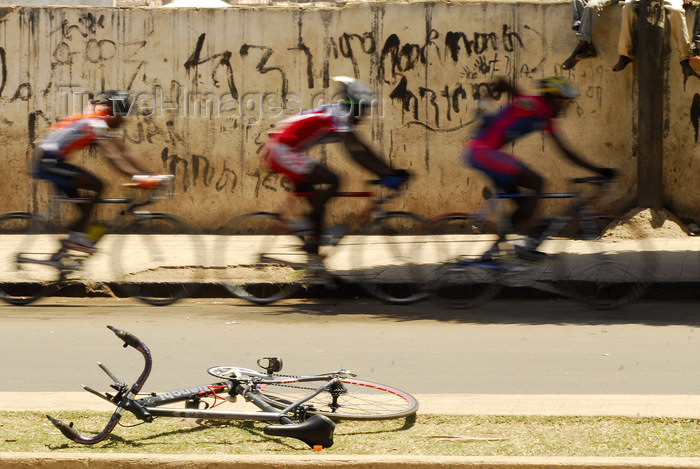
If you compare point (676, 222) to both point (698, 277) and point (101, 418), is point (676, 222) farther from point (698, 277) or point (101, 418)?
point (101, 418)

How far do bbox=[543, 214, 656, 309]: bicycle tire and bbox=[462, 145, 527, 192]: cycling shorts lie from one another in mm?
626

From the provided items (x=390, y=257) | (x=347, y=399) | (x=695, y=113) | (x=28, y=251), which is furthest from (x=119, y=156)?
(x=695, y=113)

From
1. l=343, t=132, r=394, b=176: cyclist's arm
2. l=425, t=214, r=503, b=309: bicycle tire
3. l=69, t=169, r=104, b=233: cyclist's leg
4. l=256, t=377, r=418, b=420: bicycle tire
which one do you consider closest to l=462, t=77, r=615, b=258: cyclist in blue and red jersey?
l=425, t=214, r=503, b=309: bicycle tire

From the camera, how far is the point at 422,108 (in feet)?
47.2

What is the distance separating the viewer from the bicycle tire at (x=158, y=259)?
9336 mm

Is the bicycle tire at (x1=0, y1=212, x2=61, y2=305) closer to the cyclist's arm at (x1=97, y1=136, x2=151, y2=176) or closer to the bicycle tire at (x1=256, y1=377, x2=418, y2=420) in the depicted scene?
the cyclist's arm at (x1=97, y1=136, x2=151, y2=176)

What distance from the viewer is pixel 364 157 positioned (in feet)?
29.6

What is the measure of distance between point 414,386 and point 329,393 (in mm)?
1178

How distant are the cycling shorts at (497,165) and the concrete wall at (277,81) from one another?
5.40m

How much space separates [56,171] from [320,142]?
2.21 meters

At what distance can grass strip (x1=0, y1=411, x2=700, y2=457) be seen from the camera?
438cm

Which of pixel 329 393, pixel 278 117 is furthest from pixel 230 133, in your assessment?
pixel 329 393

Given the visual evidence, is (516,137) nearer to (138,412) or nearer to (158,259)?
(158,259)

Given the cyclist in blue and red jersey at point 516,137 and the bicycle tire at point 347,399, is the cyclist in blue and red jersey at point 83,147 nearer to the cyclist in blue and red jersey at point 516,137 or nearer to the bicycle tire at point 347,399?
the cyclist in blue and red jersey at point 516,137
